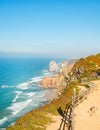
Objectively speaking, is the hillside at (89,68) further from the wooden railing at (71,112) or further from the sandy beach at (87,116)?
the sandy beach at (87,116)

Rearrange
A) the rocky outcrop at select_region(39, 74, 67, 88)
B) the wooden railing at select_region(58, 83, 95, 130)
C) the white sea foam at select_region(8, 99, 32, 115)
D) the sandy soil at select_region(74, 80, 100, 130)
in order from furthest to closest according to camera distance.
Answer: the rocky outcrop at select_region(39, 74, 67, 88)
the white sea foam at select_region(8, 99, 32, 115)
the sandy soil at select_region(74, 80, 100, 130)
the wooden railing at select_region(58, 83, 95, 130)

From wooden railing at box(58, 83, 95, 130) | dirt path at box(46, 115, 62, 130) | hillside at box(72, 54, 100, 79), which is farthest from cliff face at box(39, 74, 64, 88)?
dirt path at box(46, 115, 62, 130)

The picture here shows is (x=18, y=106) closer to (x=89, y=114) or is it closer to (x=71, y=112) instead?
(x=89, y=114)

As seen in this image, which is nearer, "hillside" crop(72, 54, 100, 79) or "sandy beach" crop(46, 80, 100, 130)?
"sandy beach" crop(46, 80, 100, 130)

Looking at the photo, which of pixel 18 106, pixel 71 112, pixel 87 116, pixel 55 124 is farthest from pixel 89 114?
pixel 18 106

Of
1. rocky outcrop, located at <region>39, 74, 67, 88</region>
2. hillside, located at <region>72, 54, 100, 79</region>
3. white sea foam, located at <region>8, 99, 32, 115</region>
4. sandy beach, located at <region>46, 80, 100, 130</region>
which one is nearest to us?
sandy beach, located at <region>46, 80, 100, 130</region>

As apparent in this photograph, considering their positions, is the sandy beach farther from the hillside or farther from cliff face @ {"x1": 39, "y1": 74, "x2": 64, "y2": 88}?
cliff face @ {"x1": 39, "y1": 74, "x2": 64, "y2": 88}

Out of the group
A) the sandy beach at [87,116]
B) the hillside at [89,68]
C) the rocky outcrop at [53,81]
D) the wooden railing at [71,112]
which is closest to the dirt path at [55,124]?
the sandy beach at [87,116]

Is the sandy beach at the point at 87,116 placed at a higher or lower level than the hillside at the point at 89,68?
lower
